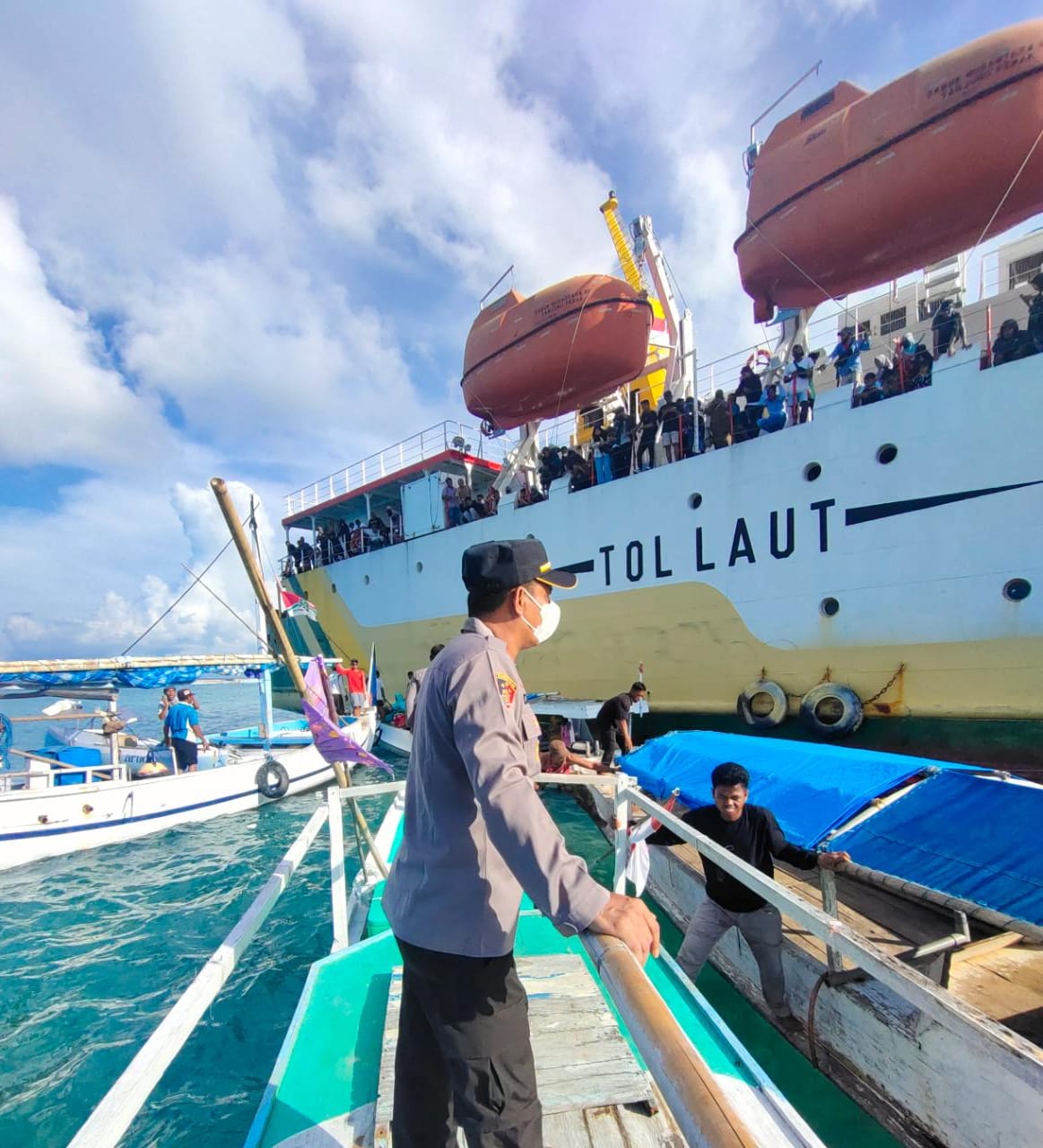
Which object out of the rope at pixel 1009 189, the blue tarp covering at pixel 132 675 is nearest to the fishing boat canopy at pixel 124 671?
the blue tarp covering at pixel 132 675

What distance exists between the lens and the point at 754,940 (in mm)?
3582

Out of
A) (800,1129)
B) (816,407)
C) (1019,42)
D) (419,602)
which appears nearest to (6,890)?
(800,1129)

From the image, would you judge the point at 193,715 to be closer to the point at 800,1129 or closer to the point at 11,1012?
the point at 11,1012

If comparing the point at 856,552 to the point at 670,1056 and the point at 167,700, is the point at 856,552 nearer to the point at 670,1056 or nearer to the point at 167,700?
the point at 670,1056

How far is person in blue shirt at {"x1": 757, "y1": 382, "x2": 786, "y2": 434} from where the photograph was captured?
10172 mm

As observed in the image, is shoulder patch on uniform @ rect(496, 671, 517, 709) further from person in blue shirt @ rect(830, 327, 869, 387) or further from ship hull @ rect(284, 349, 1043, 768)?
person in blue shirt @ rect(830, 327, 869, 387)

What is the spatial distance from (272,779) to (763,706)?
27.8 feet

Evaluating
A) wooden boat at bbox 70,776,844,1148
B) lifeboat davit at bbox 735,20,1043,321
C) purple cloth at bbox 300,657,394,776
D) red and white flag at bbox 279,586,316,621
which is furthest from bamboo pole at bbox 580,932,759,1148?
red and white flag at bbox 279,586,316,621

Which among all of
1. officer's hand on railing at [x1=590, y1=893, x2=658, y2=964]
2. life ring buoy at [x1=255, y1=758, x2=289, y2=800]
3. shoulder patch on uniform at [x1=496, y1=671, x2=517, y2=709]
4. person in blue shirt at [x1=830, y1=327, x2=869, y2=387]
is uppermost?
person in blue shirt at [x1=830, y1=327, x2=869, y2=387]

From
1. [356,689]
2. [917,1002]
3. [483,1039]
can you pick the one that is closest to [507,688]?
[483,1039]

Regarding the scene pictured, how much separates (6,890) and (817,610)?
1130 centimetres

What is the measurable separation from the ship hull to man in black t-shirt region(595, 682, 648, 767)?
2192 mm

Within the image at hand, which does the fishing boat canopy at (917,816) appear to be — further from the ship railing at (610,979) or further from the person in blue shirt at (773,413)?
the person in blue shirt at (773,413)

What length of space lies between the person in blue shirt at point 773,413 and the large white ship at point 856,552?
0.46 feet
